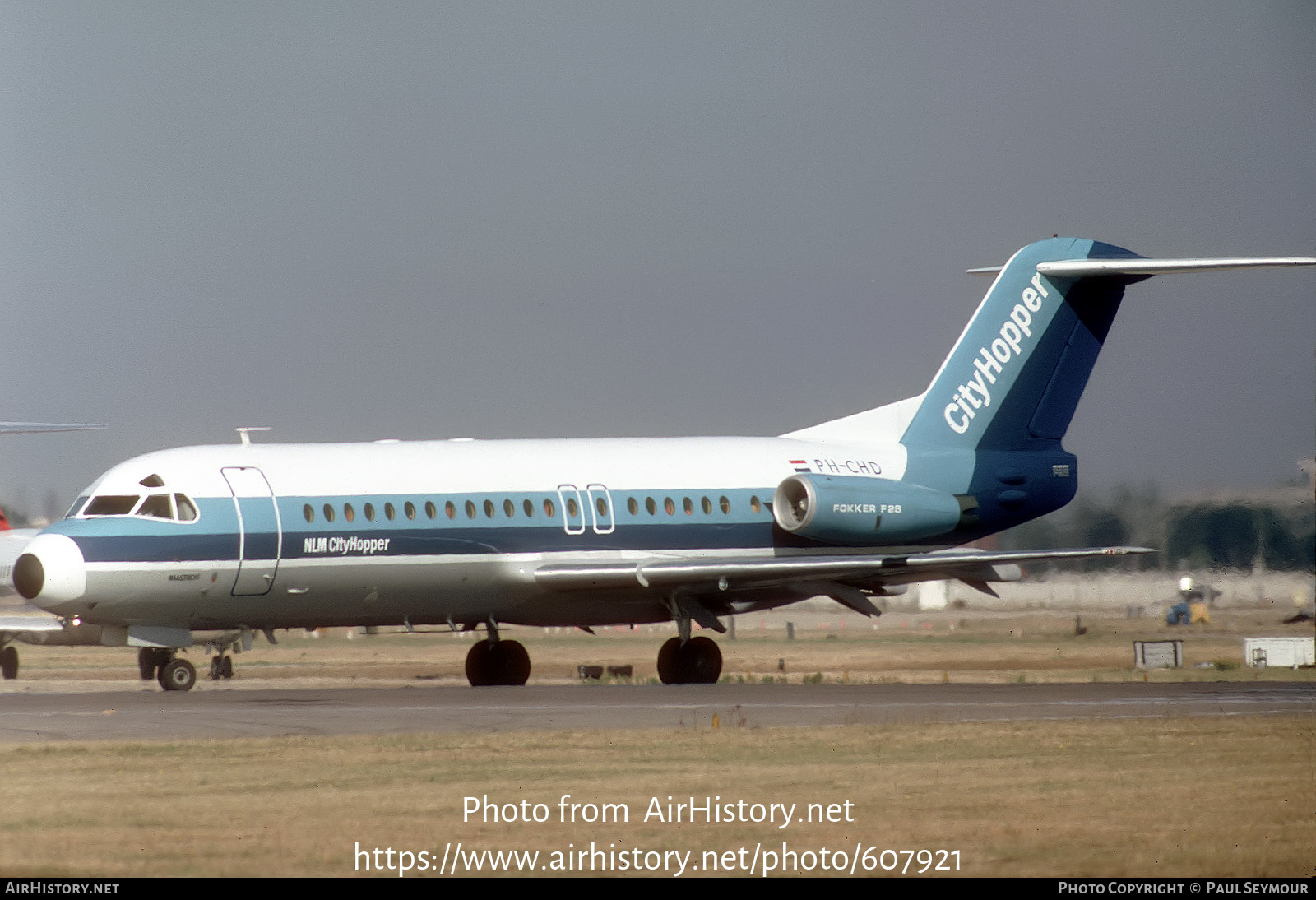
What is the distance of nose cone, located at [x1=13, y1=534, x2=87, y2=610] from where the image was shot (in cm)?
2794

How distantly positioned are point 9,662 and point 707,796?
1245 inches

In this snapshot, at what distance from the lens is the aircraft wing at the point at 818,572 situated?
3070 cm

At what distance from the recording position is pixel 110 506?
29.0 metres

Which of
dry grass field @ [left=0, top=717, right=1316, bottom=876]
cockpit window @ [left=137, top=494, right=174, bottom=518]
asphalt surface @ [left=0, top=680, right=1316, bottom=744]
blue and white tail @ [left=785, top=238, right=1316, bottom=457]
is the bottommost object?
dry grass field @ [left=0, top=717, right=1316, bottom=876]

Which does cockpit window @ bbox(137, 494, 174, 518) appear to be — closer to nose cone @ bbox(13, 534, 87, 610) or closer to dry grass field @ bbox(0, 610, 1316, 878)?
nose cone @ bbox(13, 534, 87, 610)

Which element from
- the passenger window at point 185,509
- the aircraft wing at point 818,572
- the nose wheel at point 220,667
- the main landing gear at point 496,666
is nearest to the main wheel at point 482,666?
the main landing gear at point 496,666

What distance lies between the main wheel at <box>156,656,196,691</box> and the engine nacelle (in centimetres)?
1026

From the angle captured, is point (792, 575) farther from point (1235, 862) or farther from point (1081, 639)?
point (1235, 862)

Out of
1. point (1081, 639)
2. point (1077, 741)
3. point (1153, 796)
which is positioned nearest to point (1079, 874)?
point (1153, 796)

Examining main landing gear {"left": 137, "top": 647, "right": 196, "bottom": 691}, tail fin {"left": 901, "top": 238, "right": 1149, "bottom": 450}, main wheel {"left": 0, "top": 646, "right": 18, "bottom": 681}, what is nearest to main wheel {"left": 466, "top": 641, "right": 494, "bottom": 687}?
main landing gear {"left": 137, "top": 647, "right": 196, "bottom": 691}

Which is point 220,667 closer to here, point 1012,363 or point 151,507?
point 151,507

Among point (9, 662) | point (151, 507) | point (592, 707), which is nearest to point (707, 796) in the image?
point (592, 707)

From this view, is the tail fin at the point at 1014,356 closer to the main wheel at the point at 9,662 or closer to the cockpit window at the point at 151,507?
the cockpit window at the point at 151,507

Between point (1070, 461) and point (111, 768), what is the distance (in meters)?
23.1
